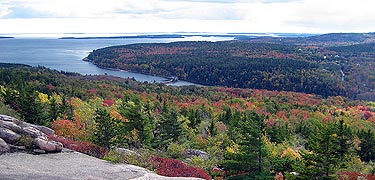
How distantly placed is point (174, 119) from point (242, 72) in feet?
493

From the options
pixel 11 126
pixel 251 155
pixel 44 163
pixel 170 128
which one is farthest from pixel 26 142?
pixel 170 128

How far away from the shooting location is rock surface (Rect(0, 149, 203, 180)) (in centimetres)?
1742

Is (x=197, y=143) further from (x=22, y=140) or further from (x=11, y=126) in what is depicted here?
(x=22, y=140)

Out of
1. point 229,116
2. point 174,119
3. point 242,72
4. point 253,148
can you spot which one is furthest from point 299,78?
point 253,148

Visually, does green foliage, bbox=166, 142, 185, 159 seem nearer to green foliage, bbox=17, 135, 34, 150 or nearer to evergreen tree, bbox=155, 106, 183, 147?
evergreen tree, bbox=155, 106, 183, 147

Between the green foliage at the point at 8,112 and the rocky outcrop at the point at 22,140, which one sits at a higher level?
the rocky outcrop at the point at 22,140

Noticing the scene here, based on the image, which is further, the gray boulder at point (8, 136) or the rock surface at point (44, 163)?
the gray boulder at point (8, 136)

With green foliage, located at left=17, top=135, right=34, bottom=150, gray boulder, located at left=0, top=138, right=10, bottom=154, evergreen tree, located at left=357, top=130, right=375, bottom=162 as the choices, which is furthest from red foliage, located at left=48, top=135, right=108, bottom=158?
evergreen tree, located at left=357, top=130, right=375, bottom=162

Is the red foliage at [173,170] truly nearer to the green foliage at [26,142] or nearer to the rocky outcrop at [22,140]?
the rocky outcrop at [22,140]

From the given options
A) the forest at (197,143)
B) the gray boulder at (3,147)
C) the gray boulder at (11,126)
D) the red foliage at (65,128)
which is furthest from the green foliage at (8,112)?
the gray boulder at (3,147)

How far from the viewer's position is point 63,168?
18.7m

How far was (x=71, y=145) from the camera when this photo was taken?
23891 millimetres

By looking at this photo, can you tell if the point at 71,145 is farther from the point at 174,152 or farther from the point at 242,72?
the point at 242,72

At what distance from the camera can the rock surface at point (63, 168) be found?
17.4 meters
